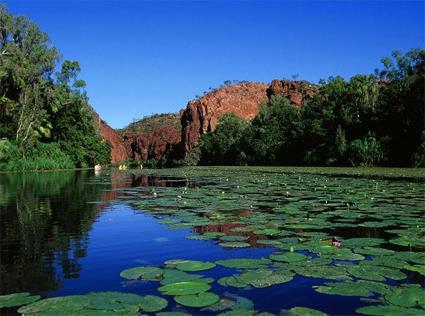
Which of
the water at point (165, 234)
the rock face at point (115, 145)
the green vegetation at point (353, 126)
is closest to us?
the water at point (165, 234)

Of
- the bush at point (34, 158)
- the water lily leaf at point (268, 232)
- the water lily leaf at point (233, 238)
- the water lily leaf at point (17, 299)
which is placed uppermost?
the bush at point (34, 158)

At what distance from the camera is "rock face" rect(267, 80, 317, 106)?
9156 cm

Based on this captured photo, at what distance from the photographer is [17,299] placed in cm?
362

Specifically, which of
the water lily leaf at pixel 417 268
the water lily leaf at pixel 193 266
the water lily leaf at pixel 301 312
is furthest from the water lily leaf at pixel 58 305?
the water lily leaf at pixel 417 268

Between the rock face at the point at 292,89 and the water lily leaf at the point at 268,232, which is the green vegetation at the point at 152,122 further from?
the water lily leaf at the point at 268,232

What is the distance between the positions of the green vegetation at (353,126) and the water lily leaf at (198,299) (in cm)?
3046

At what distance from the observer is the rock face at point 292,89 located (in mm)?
91562

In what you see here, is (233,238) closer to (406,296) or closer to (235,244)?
(235,244)

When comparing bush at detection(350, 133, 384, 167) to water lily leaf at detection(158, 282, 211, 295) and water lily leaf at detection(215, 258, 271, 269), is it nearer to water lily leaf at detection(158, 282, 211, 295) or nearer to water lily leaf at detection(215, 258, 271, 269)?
water lily leaf at detection(215, 258, 271, 269)

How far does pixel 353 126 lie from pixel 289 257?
37.9 metres

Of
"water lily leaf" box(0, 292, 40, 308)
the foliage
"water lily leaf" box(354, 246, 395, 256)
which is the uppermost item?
the foliage

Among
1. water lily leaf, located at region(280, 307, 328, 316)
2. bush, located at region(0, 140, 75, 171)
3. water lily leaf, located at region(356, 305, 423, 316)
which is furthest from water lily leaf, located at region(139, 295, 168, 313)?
bush, located at region(0, 140, 75, 171)

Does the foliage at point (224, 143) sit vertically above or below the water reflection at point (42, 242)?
above

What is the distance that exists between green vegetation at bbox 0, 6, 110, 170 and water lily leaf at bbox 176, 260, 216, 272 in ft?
110
